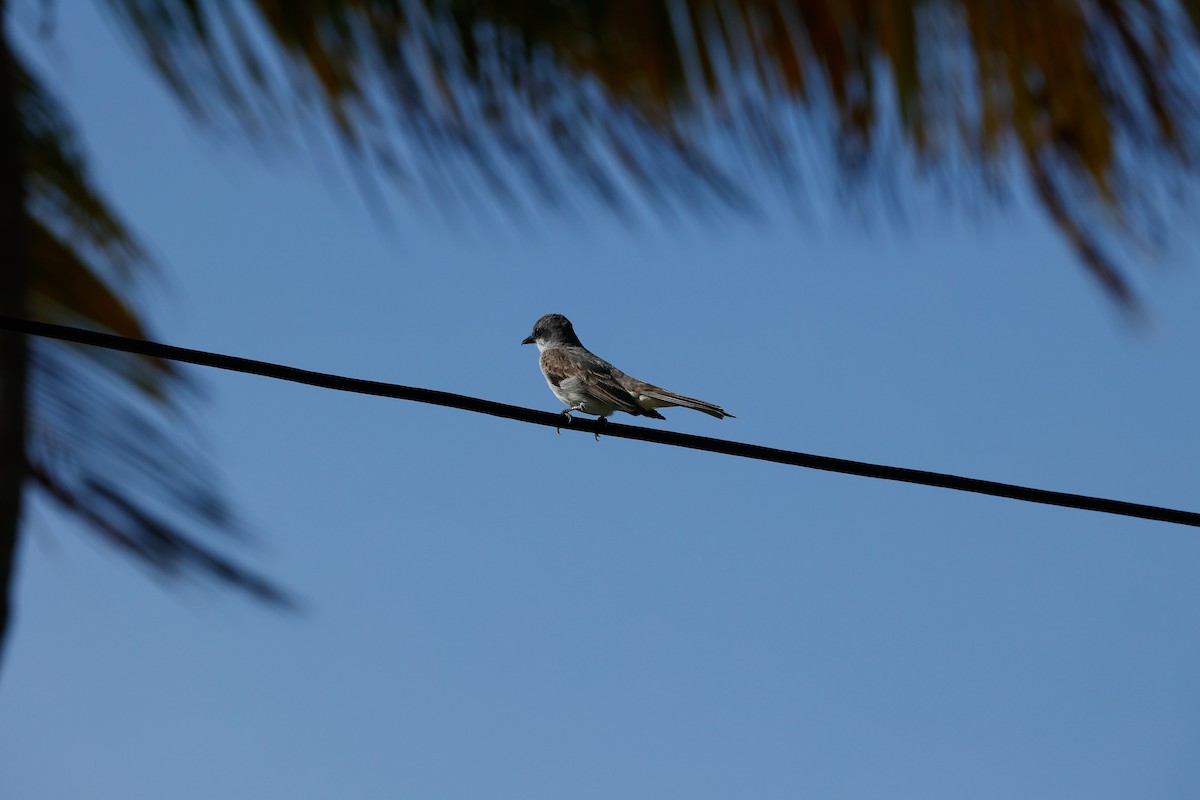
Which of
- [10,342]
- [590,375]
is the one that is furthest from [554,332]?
[10,342]

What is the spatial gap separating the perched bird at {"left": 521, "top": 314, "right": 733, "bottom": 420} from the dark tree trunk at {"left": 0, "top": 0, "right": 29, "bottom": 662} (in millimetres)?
3287

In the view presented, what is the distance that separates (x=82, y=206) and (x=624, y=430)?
2882mm

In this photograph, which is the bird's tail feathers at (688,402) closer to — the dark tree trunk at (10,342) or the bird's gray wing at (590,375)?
the bird's gray wing at (590,375)

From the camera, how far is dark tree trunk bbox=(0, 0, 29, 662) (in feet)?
17.6

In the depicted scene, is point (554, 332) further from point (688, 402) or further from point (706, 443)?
point (706, 443)

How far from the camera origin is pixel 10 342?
547 centimetres

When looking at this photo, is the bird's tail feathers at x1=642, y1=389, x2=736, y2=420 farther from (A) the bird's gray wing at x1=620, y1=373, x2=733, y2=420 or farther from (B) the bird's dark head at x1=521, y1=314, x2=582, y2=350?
(B) the bird's dark head at x1=521, y1=314, x2=582, y2=350

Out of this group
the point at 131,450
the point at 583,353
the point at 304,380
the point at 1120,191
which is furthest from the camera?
the point at 583,353

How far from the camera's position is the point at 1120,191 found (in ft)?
12.5

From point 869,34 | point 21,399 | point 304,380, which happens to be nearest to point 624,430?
point 304,380

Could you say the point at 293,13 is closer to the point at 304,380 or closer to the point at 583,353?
the point at 304,380

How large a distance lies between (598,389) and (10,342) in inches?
140

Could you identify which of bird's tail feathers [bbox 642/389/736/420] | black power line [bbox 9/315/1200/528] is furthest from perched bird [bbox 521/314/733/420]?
black power line [bbox 9/315/1200/528]

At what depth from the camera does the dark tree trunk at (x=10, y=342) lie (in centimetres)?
535
